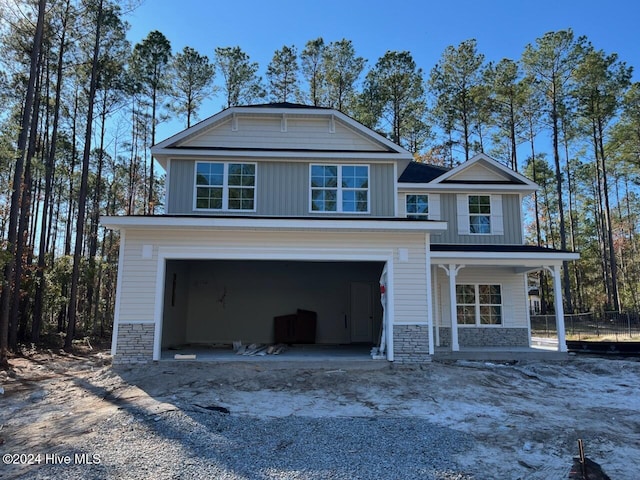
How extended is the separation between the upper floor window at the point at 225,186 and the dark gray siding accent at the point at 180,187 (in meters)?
0.20

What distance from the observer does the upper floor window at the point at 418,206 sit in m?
14.6

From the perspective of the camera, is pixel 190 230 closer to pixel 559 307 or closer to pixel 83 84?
pixel 559 307

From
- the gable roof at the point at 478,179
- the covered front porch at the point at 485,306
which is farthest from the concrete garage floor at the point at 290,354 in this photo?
the gable roof at the point at 478,179

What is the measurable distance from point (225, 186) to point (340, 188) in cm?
309

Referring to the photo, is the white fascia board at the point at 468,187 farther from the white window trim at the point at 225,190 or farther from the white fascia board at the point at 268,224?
the white window trim at the point at 225,190

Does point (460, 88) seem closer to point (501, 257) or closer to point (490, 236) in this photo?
point (490, 236)

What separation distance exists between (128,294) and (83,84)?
14.2 meters

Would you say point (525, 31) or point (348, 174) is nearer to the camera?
point (348, 174)

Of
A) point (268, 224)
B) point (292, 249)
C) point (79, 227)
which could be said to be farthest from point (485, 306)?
point (79, 227)

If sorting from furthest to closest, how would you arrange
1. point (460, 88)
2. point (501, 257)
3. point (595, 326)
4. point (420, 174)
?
point (460, 88)
point (595, 326)
point (420, 174)
point (501, 257)

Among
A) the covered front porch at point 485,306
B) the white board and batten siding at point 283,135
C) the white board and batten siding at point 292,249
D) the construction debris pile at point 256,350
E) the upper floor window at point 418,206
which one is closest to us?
the white board and batten siding at point 292,249

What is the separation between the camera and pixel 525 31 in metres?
24.3

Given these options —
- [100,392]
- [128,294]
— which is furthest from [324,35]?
[100,392]

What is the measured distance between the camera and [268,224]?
9.62 meters
